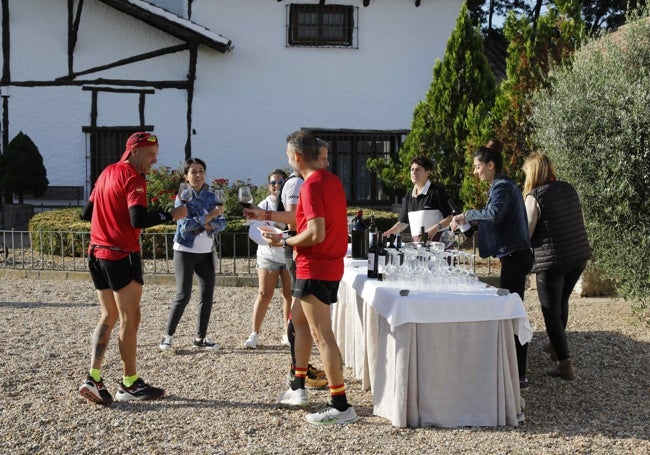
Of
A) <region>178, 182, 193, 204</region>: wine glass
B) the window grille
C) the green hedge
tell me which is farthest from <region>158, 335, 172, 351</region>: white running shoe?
the window grille

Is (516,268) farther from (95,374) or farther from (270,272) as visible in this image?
(95,374)

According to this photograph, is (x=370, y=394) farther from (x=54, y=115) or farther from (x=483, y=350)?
(x=54, y=115)

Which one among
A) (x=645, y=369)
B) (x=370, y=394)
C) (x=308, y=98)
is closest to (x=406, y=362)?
(x=370, y=394)

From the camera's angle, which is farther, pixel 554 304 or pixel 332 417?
pixel 554 304

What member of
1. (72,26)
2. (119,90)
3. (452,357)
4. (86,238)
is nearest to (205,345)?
(452,357)

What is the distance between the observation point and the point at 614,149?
8.27 m

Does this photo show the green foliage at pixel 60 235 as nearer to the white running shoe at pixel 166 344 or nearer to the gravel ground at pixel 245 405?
the gravel ground at pixel 245 405

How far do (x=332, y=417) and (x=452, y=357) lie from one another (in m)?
0.84

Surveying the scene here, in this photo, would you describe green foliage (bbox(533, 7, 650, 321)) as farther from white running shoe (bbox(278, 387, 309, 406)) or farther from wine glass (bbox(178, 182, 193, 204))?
wine glass (bbox(178, 182, 193, 204))

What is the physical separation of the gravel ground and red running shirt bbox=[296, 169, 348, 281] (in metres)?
0.99

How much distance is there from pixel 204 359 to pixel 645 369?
A: 12.1 feet

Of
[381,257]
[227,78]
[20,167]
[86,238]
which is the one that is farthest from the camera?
[227,78]

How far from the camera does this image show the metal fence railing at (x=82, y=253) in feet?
40.4

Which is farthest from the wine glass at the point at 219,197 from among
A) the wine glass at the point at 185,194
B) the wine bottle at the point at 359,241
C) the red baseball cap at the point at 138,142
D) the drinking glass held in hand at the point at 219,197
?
the wine bottle at the point at 359,241
